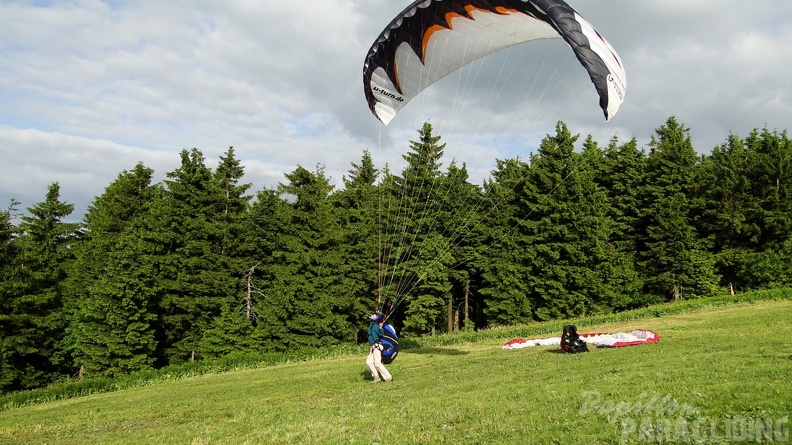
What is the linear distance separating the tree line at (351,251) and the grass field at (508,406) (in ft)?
61.3

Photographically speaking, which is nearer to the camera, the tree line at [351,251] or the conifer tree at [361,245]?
the tree line at [351,251]

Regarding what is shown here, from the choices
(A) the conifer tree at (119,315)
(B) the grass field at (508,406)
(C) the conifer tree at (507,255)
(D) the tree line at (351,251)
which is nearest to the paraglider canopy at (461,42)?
(B) the grass field at (508,406)

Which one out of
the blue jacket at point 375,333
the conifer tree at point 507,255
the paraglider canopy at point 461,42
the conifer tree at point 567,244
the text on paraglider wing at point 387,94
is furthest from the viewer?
the conifer tree at point 507,255

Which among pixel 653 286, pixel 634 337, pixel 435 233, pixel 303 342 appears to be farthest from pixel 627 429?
pixel 653 286

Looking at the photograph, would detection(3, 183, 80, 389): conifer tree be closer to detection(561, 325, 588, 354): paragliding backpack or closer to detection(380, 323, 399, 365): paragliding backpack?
detection(380, 323, 399, 365): paragliding backpack

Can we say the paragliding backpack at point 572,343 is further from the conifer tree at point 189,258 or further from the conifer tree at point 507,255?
the conifer tree at point 189,258

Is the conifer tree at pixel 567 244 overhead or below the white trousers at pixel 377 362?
overhead

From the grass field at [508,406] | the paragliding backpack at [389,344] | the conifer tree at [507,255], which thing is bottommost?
the grass field at [508,406]

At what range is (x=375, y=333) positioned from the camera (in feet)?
40.6

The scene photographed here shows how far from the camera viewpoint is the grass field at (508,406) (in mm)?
5891

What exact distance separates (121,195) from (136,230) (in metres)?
5.38

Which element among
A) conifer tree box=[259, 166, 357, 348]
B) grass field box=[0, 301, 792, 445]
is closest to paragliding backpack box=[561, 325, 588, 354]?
grass field box=[0, 301, 792, 445]

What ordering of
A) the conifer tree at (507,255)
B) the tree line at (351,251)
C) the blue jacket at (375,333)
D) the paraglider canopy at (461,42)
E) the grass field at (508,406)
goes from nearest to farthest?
the grass field at (508,406), the paraglider canopy at (461,42), the blue jacket at (375,333), the tree line at (351,251), the conifer tree at (507,255)

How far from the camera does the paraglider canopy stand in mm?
9781
